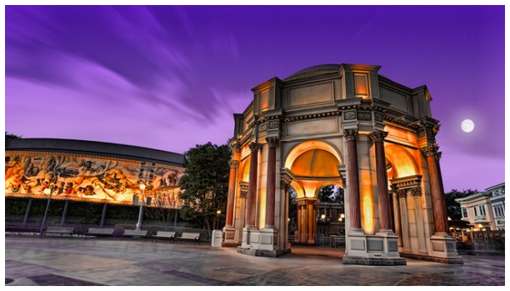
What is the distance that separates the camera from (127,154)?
131ft

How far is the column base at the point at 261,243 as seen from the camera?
13.3 m

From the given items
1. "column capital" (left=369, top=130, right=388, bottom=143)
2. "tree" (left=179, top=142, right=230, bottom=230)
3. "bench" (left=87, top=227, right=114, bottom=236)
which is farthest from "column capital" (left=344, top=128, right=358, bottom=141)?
"bench" (left=87, top=227, right=114, bottom=236)

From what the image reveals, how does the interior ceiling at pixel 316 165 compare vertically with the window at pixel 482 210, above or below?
above

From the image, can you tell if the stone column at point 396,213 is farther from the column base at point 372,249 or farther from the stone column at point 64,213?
the stone column at point 64,213

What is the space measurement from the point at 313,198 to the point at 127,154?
28.2 metres

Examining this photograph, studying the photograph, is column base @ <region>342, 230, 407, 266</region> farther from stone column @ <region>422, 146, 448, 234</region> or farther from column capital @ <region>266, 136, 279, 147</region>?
column capital @ <region>266, 136, 279, 147</region>

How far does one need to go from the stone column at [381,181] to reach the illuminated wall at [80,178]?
32.1 m

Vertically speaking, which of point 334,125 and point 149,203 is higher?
point 334,125

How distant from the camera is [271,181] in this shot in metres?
15.0

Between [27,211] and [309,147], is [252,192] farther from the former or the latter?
[27,211]

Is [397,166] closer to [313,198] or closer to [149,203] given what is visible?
[313,198]

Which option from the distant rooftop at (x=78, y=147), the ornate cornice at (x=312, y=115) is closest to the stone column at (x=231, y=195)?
the ornate cornice at (x=312, y=115)

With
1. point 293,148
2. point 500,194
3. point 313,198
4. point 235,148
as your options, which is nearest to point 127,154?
point 235,148

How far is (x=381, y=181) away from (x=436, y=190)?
439cm
